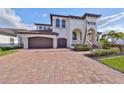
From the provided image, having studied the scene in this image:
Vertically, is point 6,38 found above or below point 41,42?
above

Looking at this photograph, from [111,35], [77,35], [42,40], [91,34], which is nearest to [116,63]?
[91,34]

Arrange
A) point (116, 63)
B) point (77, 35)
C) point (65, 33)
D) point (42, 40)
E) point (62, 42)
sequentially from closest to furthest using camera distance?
point (116, 63) < point (65, 33) < point (62, 42) < point (42, 40) < point (77, 35)

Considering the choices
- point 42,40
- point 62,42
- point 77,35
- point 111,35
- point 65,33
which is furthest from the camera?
point 111,35

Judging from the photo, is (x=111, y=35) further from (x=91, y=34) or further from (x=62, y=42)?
(x=62, y=42)

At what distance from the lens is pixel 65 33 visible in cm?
2336

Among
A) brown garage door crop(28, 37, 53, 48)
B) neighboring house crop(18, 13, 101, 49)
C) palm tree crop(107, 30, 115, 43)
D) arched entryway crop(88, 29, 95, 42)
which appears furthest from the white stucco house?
palm tree crop(107, 30, 115, 43)

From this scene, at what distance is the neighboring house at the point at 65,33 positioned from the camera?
2247cm

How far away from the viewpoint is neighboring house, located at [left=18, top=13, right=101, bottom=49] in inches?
885

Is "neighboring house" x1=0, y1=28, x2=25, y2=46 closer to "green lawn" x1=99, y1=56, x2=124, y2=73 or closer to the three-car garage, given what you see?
the three-car garage

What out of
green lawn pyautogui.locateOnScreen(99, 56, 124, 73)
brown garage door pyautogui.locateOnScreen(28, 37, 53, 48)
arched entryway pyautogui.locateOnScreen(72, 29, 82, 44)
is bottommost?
green lawn pyautogui.locateOnScreen(99, 56, 124, 73)

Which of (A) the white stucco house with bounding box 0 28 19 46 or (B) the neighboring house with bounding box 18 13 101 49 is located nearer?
(B) the neighboring house with bounding box 18 13 101 49

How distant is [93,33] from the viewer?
948 inches
